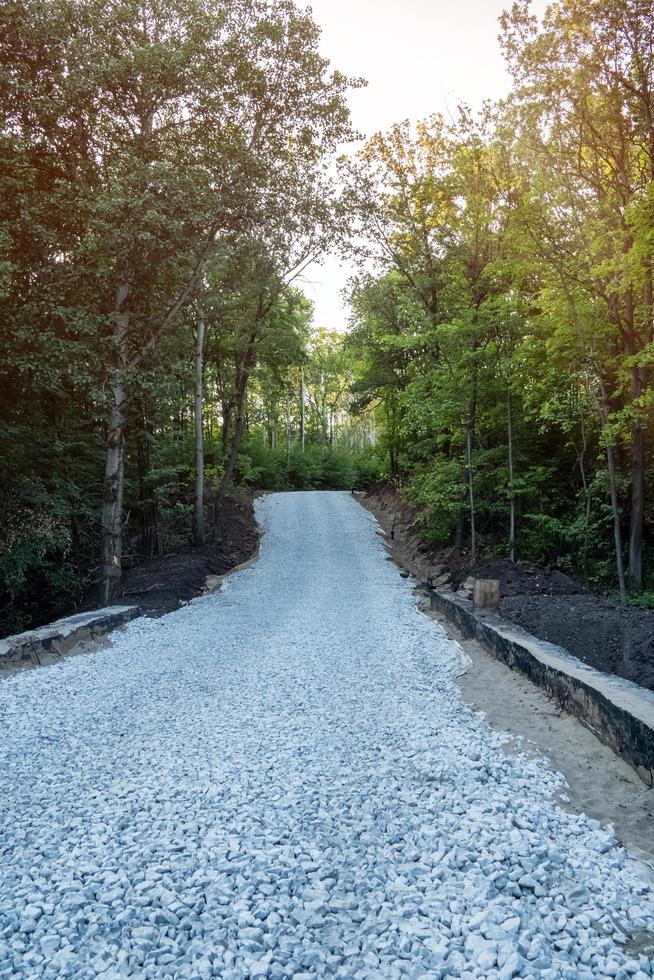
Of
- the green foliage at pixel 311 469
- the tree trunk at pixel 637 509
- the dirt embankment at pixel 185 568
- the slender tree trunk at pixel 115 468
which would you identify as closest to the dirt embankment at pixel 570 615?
the tree trunk at pixel 637 509

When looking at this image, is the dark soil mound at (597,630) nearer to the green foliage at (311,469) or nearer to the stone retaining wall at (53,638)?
the stone retaining wall at (53,638)

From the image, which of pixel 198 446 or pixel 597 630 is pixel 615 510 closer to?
pixel 597 630

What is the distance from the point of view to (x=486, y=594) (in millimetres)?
8352

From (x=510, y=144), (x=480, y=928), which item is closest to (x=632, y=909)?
(x=480, y=928)

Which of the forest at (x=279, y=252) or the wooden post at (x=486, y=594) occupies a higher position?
the forest at (x=279, y=252)

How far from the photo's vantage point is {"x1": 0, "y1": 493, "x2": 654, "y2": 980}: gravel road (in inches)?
82.0

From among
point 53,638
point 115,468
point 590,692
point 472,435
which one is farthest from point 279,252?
point 590,692

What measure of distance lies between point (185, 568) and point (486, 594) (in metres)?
7.12

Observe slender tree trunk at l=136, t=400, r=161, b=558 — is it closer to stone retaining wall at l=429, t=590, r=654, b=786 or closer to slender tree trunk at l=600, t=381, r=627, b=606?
stone retaining wall at l=429, t=590, r=654, b=786

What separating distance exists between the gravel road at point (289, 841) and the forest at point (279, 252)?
5.88 metres

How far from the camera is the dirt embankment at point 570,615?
5.20 meters

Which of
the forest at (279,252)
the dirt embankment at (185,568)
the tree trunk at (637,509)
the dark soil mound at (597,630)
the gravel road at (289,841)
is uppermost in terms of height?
the forest at (279,252)

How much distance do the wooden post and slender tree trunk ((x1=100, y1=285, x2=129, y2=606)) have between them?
19.7ft

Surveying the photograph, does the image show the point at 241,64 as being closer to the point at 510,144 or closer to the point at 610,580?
the point at 510,144
